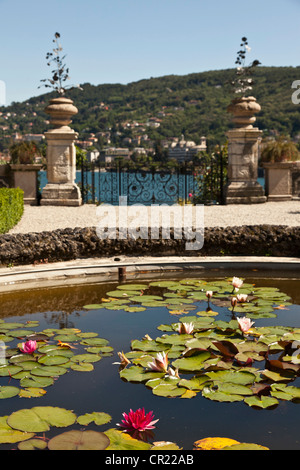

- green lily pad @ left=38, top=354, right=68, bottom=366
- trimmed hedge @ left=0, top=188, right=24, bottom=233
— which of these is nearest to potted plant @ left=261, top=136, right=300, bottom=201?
trimmed hedge @ left=0, top=188, right=24, bottom=233

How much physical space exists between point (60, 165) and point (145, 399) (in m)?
11.2

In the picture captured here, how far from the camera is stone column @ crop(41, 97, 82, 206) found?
46.2ft

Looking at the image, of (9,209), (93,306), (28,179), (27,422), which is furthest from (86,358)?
(28,179)

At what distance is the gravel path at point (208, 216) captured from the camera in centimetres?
1073

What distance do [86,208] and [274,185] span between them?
5.28 meters

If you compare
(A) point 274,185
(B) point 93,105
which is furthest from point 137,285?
(B) point 93,105

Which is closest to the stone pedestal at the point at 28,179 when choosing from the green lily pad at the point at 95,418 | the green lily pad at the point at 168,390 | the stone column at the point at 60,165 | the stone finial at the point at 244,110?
the stone column at the point at 60,165

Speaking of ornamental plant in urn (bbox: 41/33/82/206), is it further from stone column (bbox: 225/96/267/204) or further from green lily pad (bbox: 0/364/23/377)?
green lily pad (bbox: 0/364/23/377)

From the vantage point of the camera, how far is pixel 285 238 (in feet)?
27.8

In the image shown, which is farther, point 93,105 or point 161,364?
point 93,105

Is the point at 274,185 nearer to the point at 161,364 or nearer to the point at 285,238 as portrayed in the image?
the point at 285,238

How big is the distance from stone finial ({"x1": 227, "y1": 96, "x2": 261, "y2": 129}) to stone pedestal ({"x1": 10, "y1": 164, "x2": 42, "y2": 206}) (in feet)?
17.9

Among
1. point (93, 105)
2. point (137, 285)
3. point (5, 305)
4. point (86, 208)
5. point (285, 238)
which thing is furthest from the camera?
point (93, 105)
